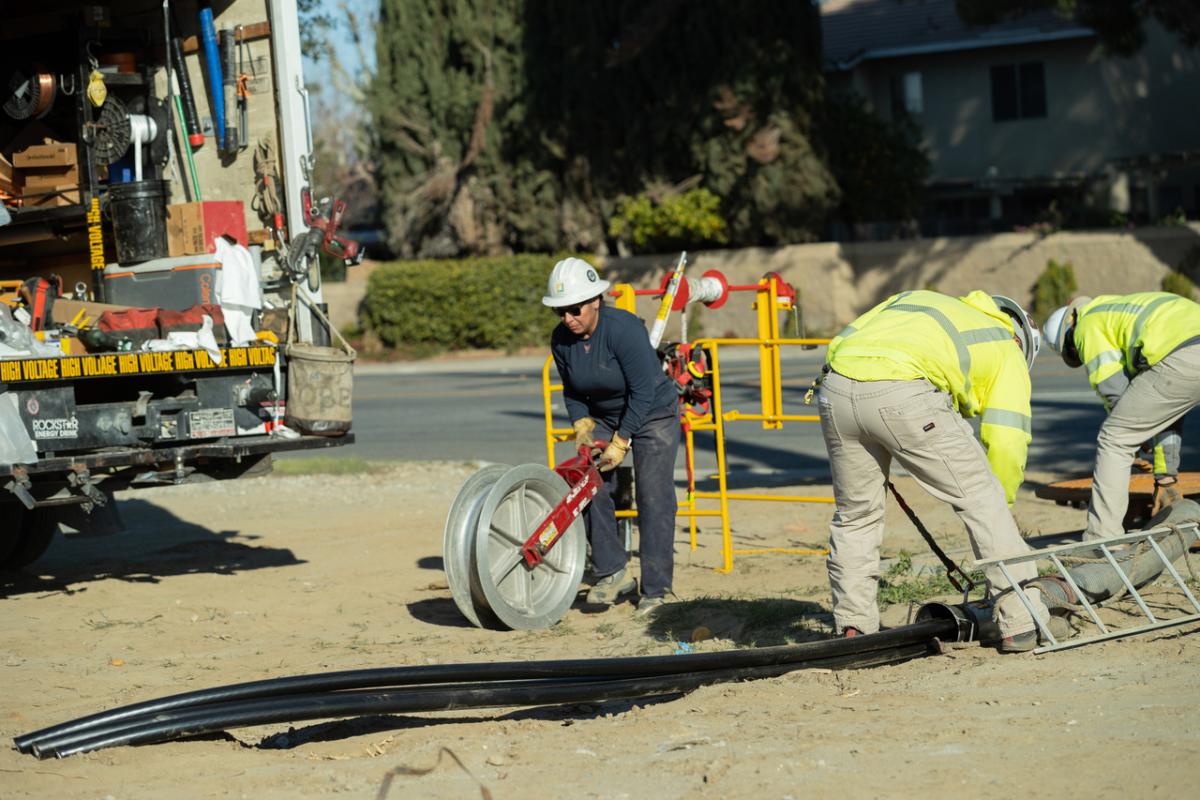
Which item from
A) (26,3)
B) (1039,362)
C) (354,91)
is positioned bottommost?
(1039,362)

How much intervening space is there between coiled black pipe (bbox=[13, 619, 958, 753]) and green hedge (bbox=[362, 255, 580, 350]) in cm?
2361

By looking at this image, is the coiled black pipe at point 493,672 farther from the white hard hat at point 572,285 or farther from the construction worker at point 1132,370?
the white hard hat at point 572,285

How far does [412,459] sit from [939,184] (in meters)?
23.4

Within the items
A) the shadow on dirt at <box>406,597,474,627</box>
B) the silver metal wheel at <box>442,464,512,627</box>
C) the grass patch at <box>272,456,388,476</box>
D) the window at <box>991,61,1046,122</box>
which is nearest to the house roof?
the window at <box>991,61,1046,122</box>

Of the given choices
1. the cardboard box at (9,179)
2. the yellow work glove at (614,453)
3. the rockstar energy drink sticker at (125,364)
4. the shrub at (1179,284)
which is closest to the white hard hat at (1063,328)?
the yellow work glove at (614,453)

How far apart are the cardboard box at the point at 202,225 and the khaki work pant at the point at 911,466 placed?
190 inches

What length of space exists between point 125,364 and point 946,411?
4.81 meters

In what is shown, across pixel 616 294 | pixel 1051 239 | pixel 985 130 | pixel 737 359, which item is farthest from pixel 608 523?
pixel 985 130

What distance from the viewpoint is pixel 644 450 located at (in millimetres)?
8227

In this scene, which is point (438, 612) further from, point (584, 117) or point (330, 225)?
point (584, 117)

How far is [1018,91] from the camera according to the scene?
33.8 meters

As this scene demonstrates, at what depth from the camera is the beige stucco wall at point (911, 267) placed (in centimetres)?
2641

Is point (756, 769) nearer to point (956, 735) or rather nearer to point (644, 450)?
point (956, 735)

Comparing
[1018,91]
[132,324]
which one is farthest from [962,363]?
[1018,91]
